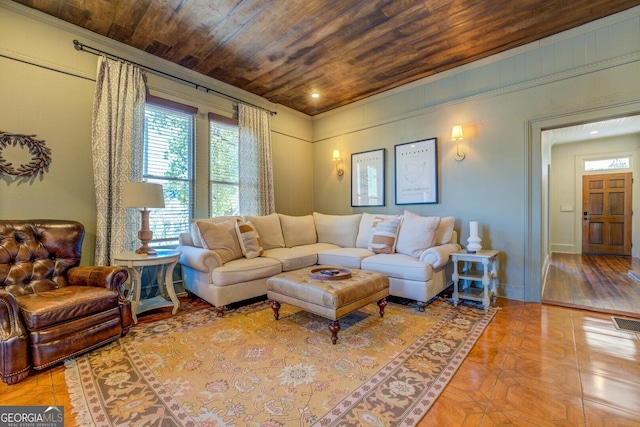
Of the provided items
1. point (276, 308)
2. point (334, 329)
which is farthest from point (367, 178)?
point (334, 329)

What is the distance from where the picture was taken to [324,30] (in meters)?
2.96

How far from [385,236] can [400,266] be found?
0.67 metres

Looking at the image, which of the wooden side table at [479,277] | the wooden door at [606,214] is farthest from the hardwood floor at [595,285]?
the wooden side table at [479,277]

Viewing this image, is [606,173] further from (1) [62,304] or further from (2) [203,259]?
(1) [62,304]

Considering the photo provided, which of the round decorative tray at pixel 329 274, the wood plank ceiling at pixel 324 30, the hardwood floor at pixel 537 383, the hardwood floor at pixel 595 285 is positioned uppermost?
the wood plank ceiling at pixel 324 30

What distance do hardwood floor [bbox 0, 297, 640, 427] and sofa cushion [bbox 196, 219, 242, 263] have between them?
61.7 inches

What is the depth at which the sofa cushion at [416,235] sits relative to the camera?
11.1ft

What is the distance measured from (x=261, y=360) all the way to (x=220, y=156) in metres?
3.03

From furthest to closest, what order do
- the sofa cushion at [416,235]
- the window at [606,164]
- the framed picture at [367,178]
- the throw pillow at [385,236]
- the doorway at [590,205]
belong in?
1. the window at [606,164]
2. the doorway at [590,205]
3. the framed picture at [367,178]
4. the throw pillow at [385,236]
5. the sofa cushion at [416,235]

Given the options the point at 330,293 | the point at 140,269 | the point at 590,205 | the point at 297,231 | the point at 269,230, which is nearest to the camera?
the point at 330,293

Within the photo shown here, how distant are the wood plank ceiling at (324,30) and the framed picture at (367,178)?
1.26m

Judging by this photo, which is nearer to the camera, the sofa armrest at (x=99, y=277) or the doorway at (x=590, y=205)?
the sofa armrest at (x=99, y=277)

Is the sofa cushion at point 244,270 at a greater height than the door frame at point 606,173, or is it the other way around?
the door frame at point 606,173

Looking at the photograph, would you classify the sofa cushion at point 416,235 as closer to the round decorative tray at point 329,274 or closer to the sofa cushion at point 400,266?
the sofa cushion at point 400,266
